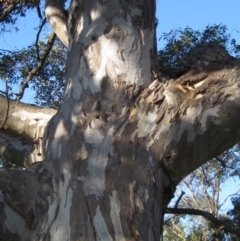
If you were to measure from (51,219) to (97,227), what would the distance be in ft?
0.61

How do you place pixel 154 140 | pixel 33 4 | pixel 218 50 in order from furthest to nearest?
pixel 33 4, pixel 218 50, pixel 154 140

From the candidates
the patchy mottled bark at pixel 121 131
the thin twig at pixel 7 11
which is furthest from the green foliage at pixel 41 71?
the patchy mottled bark at pixel 121 131

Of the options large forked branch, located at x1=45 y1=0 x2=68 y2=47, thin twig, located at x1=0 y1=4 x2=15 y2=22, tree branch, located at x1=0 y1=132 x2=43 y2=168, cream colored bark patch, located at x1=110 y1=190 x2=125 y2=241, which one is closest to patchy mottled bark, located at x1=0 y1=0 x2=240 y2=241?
cream colored bark patch, located at x1=110 y1=190 x2=125 y2=241

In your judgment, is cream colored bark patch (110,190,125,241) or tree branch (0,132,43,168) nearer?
cream colored bark patch (110,190,125,241)

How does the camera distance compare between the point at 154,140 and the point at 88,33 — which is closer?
the point at 154,140

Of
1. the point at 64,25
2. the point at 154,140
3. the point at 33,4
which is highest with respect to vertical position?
the point at 33,4

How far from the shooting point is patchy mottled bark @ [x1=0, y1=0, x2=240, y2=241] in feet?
6.55

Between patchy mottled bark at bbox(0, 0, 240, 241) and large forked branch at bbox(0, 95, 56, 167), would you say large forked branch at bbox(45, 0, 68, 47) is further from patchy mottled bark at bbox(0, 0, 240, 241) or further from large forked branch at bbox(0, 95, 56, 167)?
patchy mottled bark at bbox(0, 0, 240, 241)

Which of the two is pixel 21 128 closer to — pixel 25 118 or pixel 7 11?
pixel 25 118

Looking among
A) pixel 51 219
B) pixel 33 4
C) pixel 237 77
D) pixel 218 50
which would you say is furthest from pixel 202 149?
pixel 33 4

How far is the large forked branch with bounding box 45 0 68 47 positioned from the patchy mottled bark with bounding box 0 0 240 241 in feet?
2.26

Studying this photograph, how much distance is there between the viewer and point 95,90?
7.62 ft

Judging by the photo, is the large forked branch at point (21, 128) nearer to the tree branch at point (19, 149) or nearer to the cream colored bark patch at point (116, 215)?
the tree branch at point (19, 149)

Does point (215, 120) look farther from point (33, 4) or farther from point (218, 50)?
point (33, 4)
